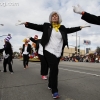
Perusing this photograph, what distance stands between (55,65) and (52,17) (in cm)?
116

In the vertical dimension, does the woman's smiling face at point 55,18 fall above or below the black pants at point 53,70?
above

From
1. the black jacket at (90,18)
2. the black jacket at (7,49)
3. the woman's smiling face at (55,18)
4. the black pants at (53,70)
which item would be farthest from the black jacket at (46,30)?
the black jacket at (7,49)

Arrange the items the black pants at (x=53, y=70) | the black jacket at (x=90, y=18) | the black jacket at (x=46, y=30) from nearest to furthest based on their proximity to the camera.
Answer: the black jacket at (x=90, y=18) < the black pants at (x=53, y=70) < the black jacket at (x=46, y=30)

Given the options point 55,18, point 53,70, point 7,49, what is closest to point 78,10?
point 55,18

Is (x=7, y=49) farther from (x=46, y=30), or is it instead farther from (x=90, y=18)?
(x=90, y=18)

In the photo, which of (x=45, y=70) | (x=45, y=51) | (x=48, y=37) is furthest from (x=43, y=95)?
(x=45, y=70)

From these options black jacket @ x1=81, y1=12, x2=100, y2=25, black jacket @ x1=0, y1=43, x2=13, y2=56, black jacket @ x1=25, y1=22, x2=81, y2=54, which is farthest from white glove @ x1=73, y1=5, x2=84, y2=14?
black jacket @ x1=0, y1=43, x2=13, y2=56

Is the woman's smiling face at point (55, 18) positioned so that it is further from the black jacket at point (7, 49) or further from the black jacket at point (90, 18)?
the black jacket at point (7, 49)

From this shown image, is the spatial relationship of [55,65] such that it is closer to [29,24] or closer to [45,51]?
[45,51]

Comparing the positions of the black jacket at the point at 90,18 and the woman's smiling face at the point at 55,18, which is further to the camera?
the woman's smiling face at the point at 55,18

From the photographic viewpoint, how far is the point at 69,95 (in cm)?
473

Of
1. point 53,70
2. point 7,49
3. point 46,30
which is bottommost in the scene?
point 53,70

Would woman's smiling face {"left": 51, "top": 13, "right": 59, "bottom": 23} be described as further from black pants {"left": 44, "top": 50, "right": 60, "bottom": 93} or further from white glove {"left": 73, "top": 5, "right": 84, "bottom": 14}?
white glove {"left": 73, "top": 5, "right": 84, "bottom": 14}

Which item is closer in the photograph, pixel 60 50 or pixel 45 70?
pixel 60 50
